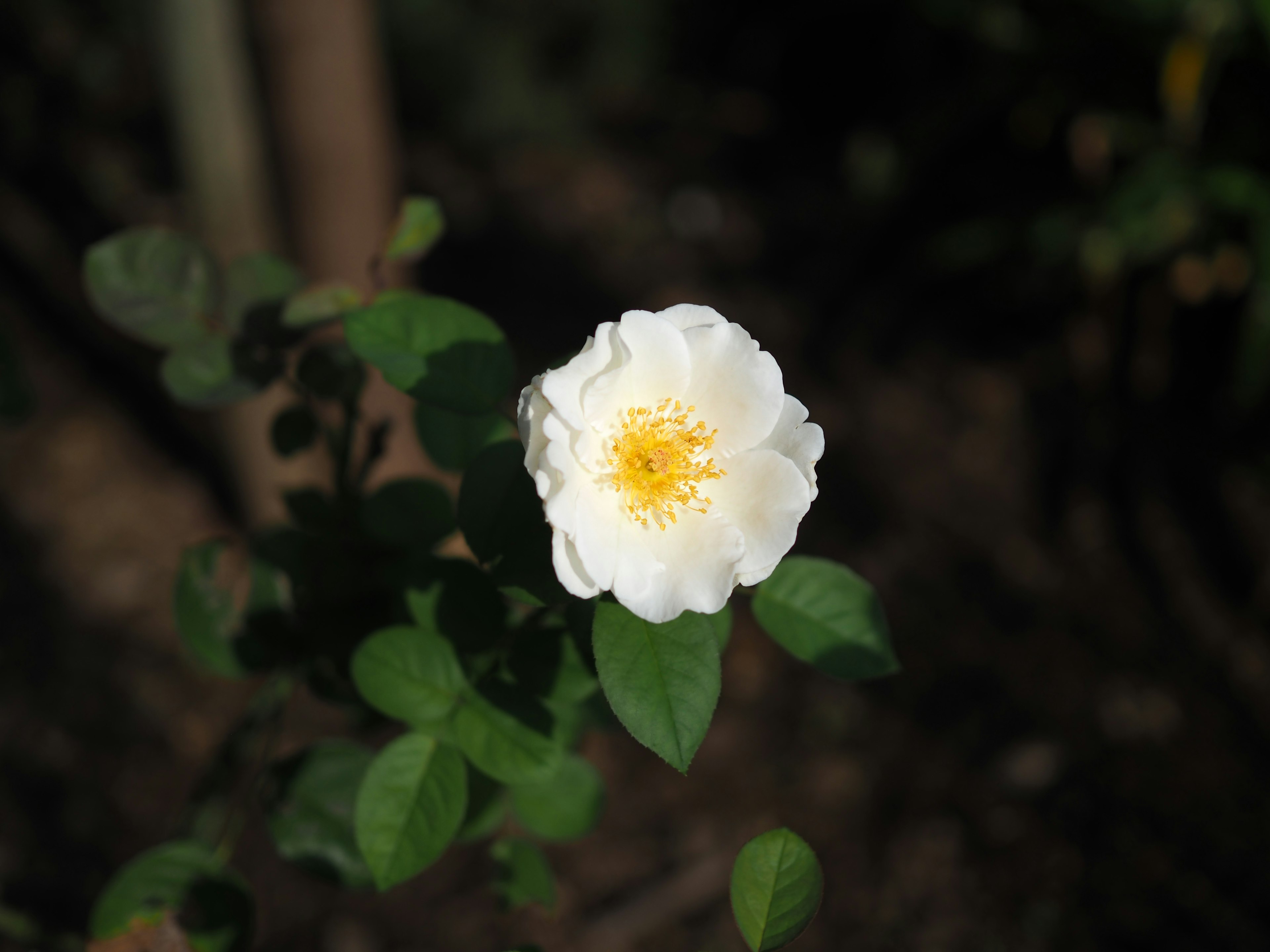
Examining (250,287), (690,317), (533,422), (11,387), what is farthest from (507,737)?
(11,387)

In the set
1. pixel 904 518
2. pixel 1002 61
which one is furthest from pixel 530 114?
pixel 904 518

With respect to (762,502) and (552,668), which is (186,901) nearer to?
(552,668)

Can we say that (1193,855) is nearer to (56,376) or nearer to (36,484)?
(36,484)

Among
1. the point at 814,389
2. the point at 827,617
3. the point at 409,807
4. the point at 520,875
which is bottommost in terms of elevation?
the point at 814,389

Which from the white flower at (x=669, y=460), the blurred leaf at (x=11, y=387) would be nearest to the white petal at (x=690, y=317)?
the white flower at (x=669, y=460)

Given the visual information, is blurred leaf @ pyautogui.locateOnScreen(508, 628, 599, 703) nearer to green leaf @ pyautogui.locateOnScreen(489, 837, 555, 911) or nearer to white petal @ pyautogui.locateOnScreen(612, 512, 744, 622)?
white petal @ pyautogui.locateOnScreen(612, 512, 744, 622)

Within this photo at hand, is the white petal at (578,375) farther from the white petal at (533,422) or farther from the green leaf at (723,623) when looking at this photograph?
the green leaf at (723,623)
